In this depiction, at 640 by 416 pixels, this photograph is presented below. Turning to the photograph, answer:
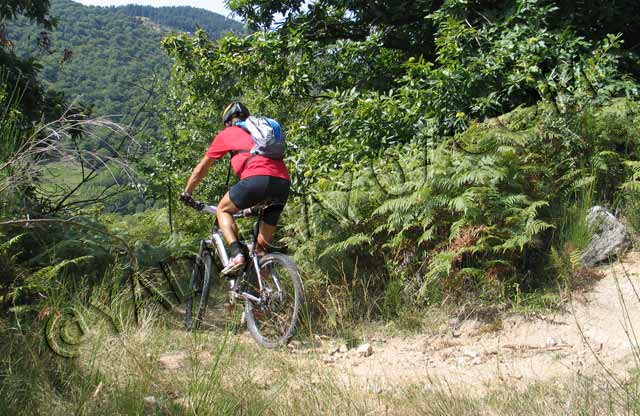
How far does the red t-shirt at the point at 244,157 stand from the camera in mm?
5461

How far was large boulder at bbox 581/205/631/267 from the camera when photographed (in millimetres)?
5617

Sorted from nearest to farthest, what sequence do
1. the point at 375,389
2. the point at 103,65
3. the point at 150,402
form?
the point at 150,402
the point at 375,389
the point at 103,65

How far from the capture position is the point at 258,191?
17.8ft

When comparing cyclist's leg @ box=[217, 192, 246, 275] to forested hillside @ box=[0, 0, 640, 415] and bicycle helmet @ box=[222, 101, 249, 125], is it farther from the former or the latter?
bicycle helmet @ box=[222, 101, 249, 125]

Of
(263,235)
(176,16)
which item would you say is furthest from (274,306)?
(176,16)

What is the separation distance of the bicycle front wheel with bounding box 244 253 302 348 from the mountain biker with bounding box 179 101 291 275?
0.81ft

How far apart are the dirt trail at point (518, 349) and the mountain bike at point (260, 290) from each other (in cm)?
52

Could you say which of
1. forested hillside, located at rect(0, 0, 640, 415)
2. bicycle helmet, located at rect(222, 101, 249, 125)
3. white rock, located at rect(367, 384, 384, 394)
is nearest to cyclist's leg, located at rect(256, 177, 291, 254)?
forested hillside, located at rect(0, 0, 640, 415)

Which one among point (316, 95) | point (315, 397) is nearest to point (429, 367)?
point (315, 397)

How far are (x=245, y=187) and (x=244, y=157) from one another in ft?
A: 0.98

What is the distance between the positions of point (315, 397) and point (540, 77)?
18.6 feet

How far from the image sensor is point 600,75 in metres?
7.15

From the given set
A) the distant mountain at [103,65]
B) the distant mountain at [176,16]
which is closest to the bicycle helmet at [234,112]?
the distant mountain at [103,65]

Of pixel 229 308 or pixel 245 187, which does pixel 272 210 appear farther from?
pixel 229 308
